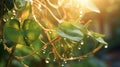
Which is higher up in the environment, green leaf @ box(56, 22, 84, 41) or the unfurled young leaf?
green leaf @ box(56, 22, 84, 41)

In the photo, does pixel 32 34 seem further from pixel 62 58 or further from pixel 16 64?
pixel 16 64

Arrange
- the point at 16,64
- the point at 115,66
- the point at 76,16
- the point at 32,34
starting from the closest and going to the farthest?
the point at 32,34, the point at 76,16, the point at 16,64, the point at 115,66

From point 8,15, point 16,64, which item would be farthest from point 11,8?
point 16,64

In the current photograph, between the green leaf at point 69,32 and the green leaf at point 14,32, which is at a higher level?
the green leaf at point 69,32

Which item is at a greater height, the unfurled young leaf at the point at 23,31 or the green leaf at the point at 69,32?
the green leaf at the point at 69,32
